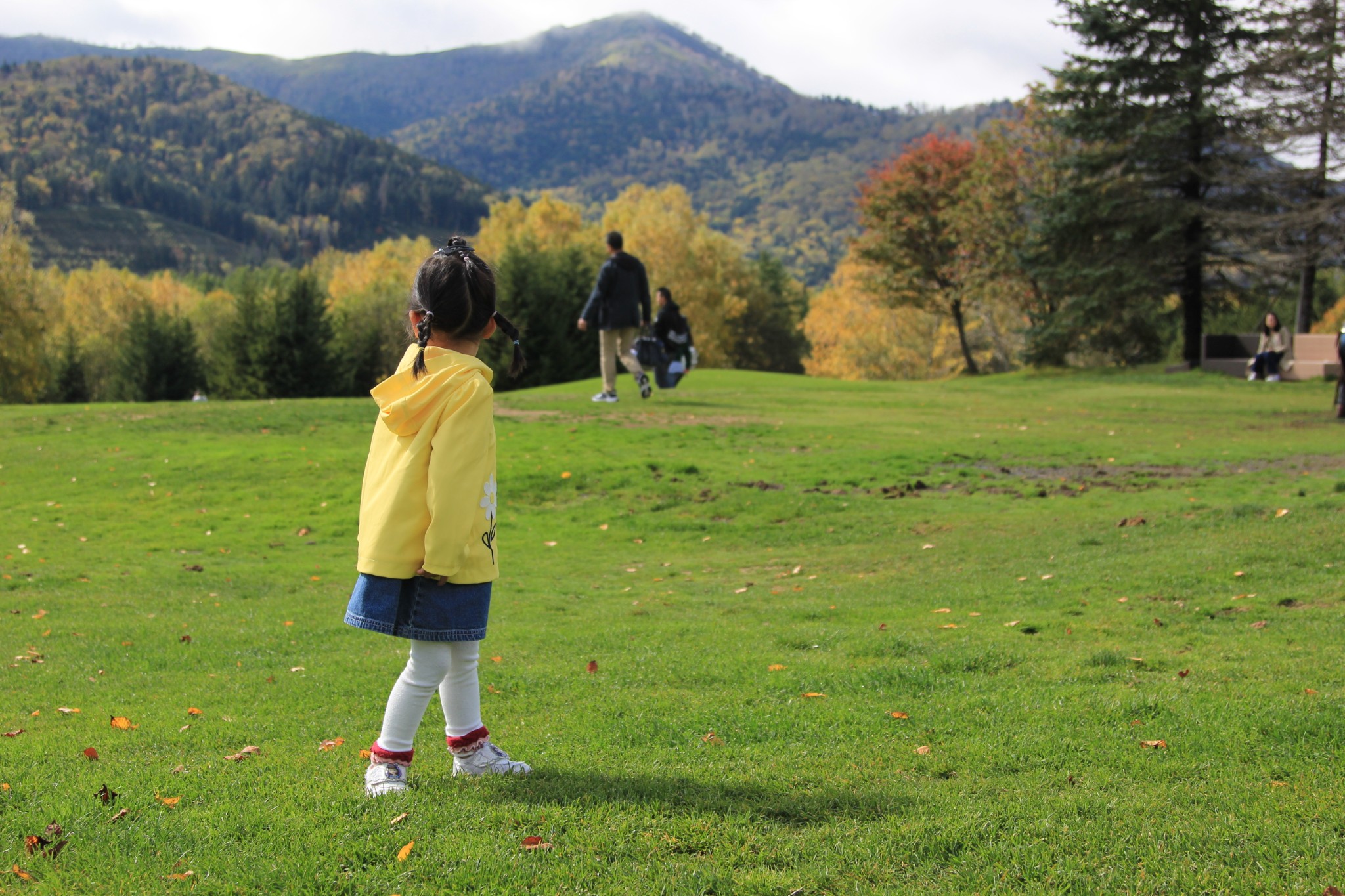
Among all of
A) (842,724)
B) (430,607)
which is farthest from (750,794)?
(430,607)

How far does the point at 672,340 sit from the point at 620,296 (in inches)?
75.5

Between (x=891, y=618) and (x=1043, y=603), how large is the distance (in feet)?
4.18

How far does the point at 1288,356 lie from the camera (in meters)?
28.7

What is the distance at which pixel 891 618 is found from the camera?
7352 millimetres

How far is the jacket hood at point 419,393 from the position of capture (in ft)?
12.3

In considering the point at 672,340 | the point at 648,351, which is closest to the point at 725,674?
the point at 648,351

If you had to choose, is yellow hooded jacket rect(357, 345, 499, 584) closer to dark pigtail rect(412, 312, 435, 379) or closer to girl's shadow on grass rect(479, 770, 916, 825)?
dark pigtail rect(412, 312, 435, 379)

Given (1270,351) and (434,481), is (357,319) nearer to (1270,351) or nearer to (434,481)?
(1270,351)

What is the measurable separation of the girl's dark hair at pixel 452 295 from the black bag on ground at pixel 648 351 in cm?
1418

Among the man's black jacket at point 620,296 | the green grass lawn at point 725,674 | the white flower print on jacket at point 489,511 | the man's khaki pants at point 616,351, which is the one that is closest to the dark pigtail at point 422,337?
the white flower print on jacket at point 489,511

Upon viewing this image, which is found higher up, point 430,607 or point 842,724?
point 430,607

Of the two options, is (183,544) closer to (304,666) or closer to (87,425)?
(304,666)

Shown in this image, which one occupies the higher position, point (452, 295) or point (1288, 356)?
point (452, 295)

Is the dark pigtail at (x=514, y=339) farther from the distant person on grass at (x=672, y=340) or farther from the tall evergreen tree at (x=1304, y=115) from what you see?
the tall evergreen tree at (x=1304, y=115)
